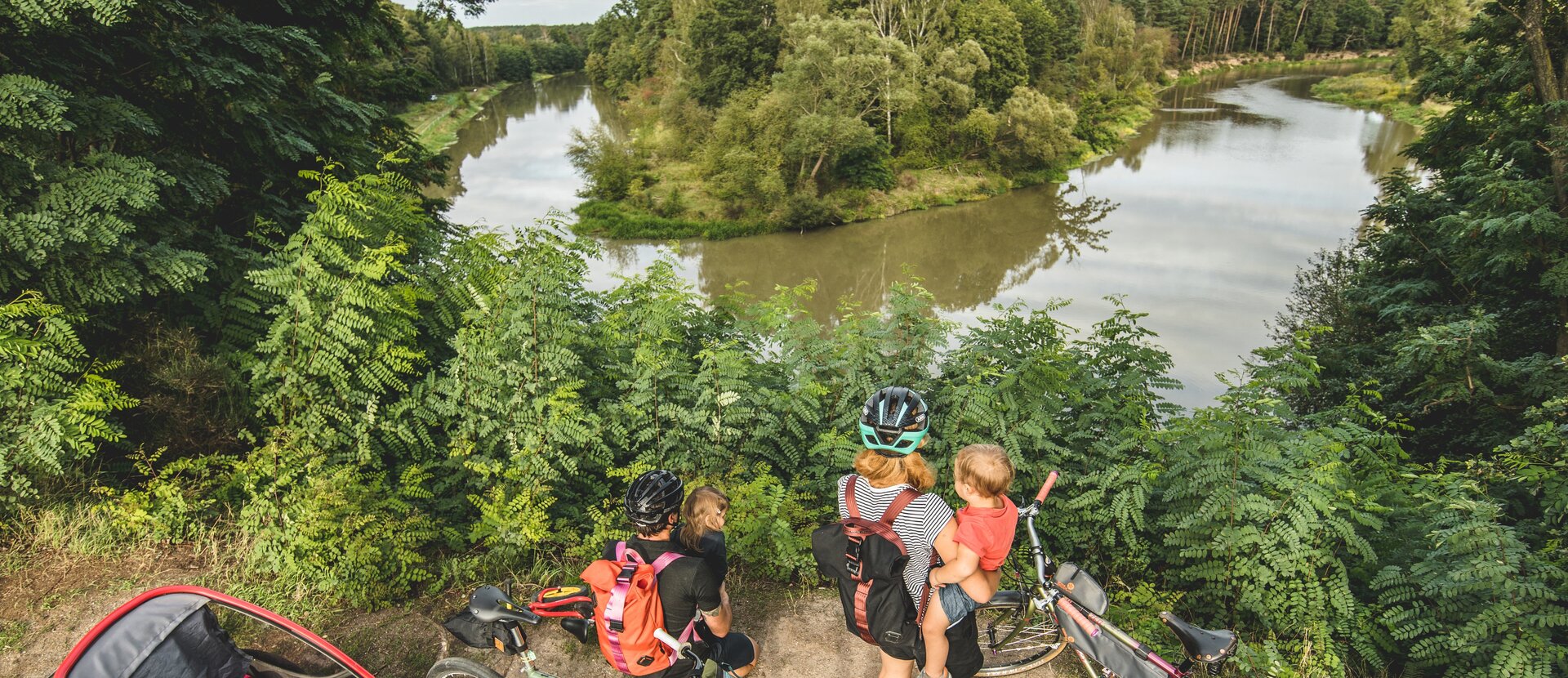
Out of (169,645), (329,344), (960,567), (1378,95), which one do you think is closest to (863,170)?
(329,344)

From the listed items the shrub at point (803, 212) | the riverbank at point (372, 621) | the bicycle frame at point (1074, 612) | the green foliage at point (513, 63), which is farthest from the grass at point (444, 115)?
the bicycle frame at point (1074, 612)

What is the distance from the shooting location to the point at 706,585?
301 centimetres

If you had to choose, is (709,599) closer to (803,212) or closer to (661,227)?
(803,212)

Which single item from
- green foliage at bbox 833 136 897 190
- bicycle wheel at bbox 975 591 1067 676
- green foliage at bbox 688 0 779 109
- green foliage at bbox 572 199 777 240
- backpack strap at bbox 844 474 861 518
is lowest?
green foliage at bbox 572 199 777 240

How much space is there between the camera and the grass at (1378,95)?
41.7 m

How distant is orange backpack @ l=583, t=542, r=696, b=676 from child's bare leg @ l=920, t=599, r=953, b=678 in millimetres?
1087

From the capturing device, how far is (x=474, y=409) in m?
5.25

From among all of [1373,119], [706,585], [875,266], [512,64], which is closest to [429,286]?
[706,585]

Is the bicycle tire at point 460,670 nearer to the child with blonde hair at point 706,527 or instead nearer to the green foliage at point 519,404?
the child with blonde hair at point 706,527

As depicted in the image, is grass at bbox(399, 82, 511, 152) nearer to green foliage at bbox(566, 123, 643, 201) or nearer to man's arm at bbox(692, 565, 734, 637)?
green foliage at bbox(566, 123, 643, 201)

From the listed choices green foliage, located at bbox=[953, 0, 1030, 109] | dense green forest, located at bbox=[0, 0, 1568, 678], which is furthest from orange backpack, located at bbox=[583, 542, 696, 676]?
green foliage, located at bbox=[953, 0, 1030, 109]

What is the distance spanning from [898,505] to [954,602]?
63 cm

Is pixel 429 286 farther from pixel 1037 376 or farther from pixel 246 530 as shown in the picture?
pixel 1037 376

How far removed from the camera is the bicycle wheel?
12.4ft
